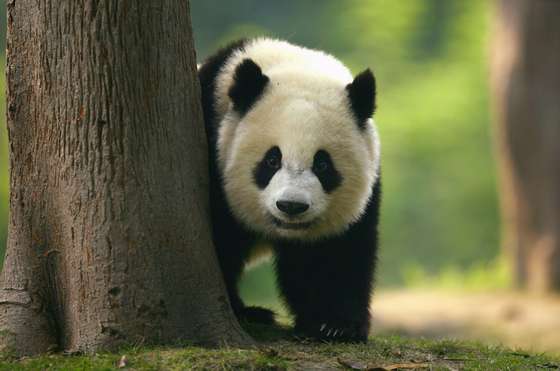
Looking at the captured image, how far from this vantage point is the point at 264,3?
24.3 m

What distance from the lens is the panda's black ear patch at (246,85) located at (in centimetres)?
457

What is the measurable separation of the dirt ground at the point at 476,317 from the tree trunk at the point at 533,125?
69 cm

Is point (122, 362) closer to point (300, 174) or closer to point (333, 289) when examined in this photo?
point (300, 174)

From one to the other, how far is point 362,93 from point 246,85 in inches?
25.4

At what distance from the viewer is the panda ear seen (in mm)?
4727

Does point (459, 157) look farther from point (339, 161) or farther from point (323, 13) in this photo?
point (339, 161)

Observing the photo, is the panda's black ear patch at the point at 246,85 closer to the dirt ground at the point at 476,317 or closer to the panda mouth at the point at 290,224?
the panda mouth at the point at 290,224

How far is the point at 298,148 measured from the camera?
438 centimetres

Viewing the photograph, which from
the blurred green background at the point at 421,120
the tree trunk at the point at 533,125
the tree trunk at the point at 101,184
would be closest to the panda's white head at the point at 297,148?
the tree trunk at the point at 101,184

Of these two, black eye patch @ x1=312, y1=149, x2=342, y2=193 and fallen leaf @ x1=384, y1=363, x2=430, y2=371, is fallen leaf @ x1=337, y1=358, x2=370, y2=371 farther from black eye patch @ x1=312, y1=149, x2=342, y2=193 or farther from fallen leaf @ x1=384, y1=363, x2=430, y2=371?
black eye patch @ x1=312, y1=149, x2=342, y2=193

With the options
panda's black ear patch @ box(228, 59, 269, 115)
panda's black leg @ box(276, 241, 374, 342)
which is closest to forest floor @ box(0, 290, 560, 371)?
panda's black leg @ box(276, 241, 374, 342)

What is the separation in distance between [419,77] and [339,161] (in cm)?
1895

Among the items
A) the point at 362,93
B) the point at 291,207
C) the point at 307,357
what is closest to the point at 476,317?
the point at 362,93

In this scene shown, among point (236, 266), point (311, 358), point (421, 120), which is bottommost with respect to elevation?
point (311, 358)
